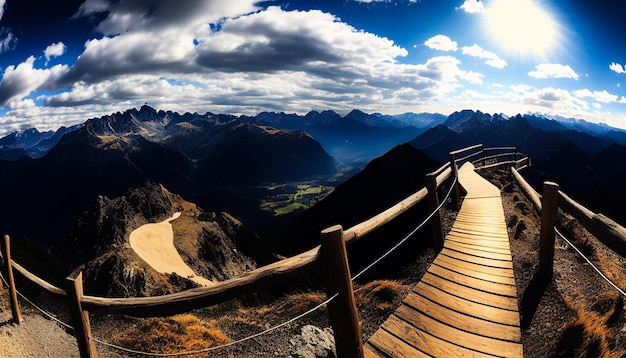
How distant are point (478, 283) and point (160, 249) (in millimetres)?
67014

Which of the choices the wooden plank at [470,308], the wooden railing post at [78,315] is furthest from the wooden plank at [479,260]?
the wooden railing post at [78,315]

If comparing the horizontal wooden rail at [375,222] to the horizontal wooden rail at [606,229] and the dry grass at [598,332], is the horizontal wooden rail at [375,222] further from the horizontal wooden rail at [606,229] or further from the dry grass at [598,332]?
the dry grass at [598,332]

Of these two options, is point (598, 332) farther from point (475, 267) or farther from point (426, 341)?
point (475, 267)

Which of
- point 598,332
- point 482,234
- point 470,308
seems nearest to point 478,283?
point 470,308

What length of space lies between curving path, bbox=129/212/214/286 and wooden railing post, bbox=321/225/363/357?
53763 mm

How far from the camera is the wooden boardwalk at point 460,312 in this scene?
15.3ft

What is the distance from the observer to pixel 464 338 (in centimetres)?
480

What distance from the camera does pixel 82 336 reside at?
15.6ft

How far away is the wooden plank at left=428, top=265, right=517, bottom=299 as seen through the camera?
598 cm

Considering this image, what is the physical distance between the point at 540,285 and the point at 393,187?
105 meters

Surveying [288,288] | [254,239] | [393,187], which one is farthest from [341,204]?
[288,288]

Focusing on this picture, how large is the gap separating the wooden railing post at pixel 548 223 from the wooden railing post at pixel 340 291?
5008mm

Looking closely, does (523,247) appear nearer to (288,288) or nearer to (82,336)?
(82,336)

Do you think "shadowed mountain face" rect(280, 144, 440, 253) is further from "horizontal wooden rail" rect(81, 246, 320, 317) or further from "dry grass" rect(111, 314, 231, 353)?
"horizontal wooden rail" rect(81, 246, 320, 317)
